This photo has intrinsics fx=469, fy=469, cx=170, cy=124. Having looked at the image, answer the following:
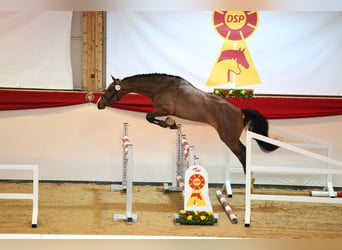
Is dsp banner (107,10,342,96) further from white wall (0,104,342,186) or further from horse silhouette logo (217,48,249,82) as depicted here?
white wall (0,104,342,186)

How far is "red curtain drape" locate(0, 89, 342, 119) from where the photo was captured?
208 inches

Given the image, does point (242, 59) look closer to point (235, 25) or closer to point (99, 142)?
point (235, 25)

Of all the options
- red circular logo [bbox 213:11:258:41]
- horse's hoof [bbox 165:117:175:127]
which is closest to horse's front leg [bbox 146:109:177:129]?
horse's hoof [bbox 165:117:175:127]

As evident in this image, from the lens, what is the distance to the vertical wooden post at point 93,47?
17.1ft

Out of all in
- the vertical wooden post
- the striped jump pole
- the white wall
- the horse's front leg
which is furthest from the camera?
the white wall

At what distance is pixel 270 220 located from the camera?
158 inches

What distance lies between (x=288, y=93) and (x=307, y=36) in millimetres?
665

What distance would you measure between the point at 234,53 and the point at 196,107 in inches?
54.1

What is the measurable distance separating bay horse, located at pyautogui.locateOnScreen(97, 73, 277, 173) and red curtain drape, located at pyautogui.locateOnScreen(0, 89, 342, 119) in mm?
1062

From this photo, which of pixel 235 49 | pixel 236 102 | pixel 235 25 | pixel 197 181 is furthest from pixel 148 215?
pixel 235 25

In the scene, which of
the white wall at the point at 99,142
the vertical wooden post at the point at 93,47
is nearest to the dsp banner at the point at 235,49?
the vertical wooden post at the point at 93,47

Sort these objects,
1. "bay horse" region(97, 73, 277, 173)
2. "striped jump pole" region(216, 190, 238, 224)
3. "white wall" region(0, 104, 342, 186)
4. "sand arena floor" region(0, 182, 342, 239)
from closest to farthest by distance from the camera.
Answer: "sand arena floor" region(0, 182, 342, 239) < "striped jump pole" region(216, 190, 238, 224) < "bay horse" region(97, 73, 277, 173) < "white wall" region(0, 104, 342, 186)
